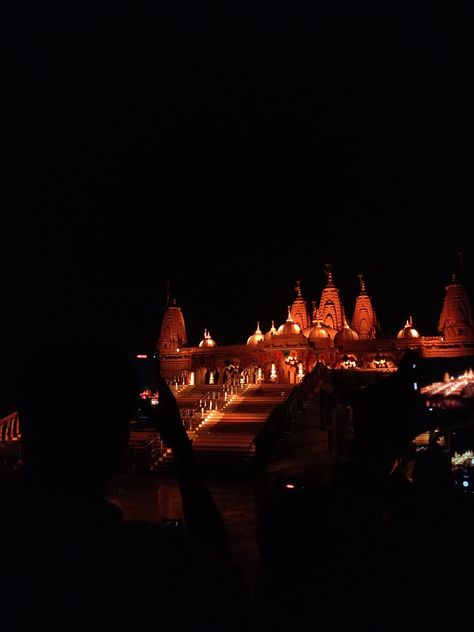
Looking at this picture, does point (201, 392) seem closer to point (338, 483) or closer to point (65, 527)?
point (338, 483)

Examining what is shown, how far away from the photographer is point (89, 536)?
5.72 ft

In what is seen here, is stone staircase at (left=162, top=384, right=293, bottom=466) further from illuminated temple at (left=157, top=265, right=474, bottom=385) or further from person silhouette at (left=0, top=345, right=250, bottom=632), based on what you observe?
person silhouette at (left=0, top=345, right=250, bottom=632)

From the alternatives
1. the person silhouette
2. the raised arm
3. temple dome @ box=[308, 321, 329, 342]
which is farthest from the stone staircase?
the person silhouette

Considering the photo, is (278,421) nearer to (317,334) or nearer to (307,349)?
(307,349)

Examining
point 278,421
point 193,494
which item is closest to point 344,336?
point 278,421

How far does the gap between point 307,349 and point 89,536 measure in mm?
31901

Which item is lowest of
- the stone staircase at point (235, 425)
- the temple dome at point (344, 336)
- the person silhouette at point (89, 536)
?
the stone staircase at point (235, 425)

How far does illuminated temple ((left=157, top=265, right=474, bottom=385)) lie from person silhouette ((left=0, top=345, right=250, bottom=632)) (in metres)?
28.2

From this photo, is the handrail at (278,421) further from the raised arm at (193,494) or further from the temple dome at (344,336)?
the raised arm at (193,494)

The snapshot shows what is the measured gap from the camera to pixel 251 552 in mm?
7441

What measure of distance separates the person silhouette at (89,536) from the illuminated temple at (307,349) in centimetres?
2820

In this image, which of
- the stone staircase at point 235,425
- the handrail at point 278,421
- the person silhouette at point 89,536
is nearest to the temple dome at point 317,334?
the stone staircase at point 235,425

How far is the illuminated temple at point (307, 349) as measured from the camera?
33.2 m

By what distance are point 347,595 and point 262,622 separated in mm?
647
